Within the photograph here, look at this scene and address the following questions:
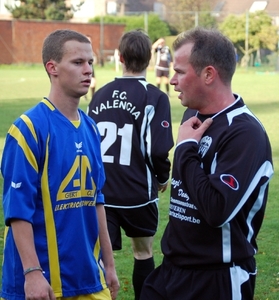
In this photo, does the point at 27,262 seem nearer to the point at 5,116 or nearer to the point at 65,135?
the point at 65,135

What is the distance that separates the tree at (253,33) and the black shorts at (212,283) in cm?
5036

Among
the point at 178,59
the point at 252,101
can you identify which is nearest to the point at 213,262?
the point at 178,59

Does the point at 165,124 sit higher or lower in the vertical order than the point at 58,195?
lower

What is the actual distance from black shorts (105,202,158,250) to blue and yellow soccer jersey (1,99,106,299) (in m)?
1.78

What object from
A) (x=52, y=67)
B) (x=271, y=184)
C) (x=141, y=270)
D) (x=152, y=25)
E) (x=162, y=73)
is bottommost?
(x=152, y=25)

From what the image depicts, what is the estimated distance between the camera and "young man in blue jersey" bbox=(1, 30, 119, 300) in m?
3.33

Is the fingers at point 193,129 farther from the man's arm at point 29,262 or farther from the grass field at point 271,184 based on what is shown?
the grass field at point 271,184

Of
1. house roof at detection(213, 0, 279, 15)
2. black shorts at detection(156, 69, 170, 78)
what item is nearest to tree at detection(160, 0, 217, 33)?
house roof at detection(213, 0, 279, 15)

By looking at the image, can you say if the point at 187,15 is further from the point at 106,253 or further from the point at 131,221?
the point at 106,253

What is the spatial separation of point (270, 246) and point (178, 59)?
14.1ft

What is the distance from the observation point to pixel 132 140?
5402 millimetres

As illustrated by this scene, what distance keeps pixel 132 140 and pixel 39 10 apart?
61159 millimetres

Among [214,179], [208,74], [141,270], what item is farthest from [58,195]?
[141,270]

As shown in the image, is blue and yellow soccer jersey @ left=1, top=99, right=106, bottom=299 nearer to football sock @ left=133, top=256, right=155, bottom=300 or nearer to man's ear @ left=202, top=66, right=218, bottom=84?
man's ear @ left=202, top=66, right=218, bottom=84
